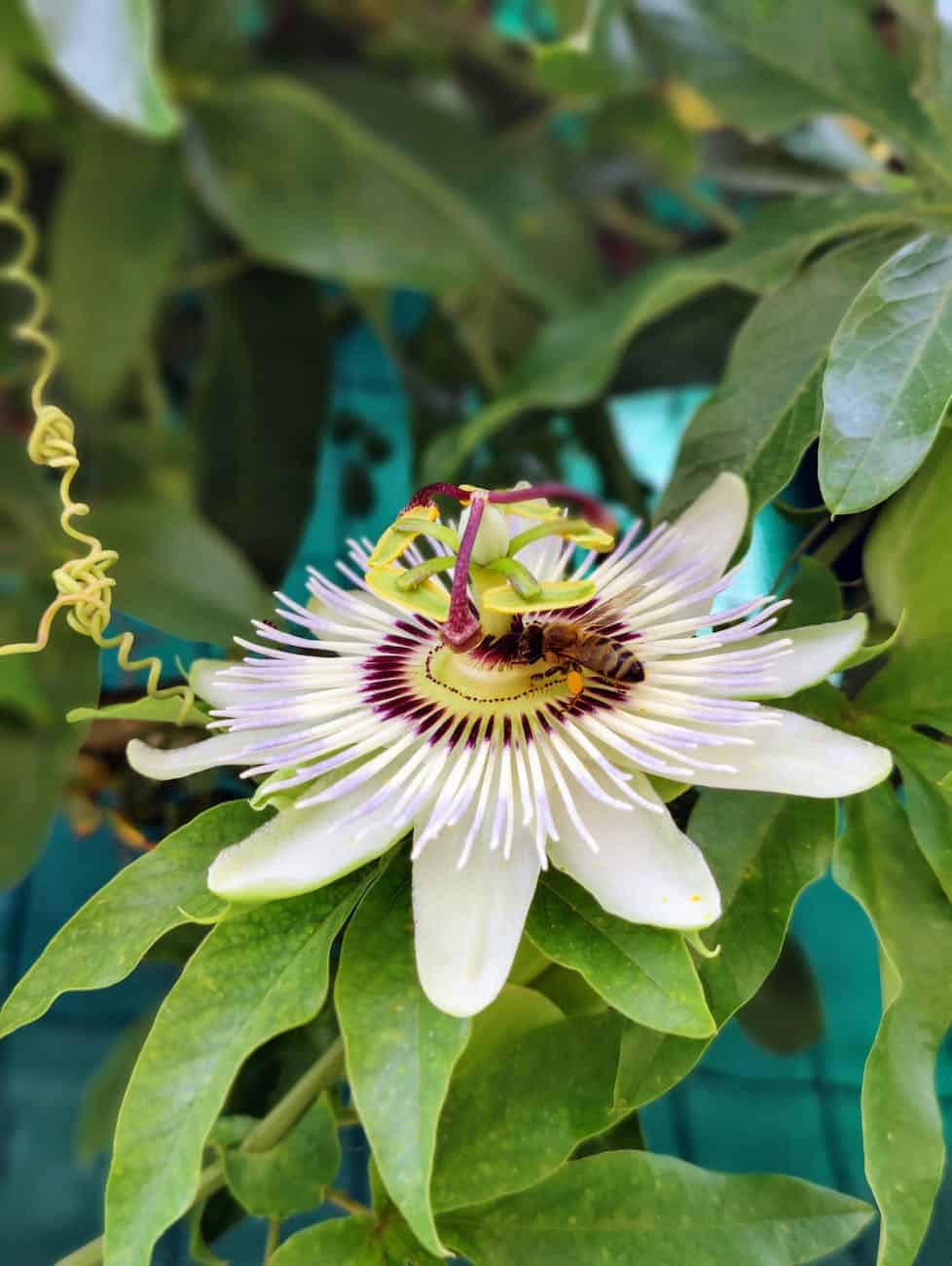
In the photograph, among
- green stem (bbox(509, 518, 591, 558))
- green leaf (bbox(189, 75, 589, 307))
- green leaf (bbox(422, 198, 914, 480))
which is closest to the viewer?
green stem (bbox(509, 518, 591, 558))

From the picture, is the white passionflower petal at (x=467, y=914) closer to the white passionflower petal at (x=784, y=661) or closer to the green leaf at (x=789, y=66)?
the white passionflower petal at (x=784, y=661)

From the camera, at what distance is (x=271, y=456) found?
1.23 metres

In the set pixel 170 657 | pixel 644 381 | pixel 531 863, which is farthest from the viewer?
pixel 644 381

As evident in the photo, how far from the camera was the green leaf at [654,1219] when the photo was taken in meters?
0.48

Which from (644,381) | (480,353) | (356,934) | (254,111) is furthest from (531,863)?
(254,111)

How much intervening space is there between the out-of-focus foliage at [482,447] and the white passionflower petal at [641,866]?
1 centimetres

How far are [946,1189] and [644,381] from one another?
759 millimetres

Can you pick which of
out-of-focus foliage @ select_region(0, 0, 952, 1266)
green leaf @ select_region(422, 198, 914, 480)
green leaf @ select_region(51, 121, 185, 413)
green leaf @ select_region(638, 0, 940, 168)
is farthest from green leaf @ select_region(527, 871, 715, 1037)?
green leaf @ select_region(51, 121, 185, 413)

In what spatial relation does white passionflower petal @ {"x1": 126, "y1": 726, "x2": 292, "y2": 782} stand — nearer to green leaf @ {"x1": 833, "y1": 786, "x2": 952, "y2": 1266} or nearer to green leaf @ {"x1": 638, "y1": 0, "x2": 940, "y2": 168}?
green leaf @ {"x1": 833, "y1": 786, "x2": 952, "y2": 1266}

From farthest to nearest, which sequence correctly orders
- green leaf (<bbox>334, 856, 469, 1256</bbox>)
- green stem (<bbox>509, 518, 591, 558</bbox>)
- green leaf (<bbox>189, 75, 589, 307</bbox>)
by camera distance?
green leaf (<bbox>189, 75, 589, 307</bbox>), green stem (<bbox>509, 518, 591, 558</bbox>), green leaf (<bbox>334, 856, 469, 1256</bbox>)

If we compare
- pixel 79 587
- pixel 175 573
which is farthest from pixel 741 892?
pixel 175 573

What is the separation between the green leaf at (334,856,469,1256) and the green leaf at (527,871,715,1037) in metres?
0.05

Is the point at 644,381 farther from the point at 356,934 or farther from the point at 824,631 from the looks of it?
the point at 356,934

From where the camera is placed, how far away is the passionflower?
0.46 metres
